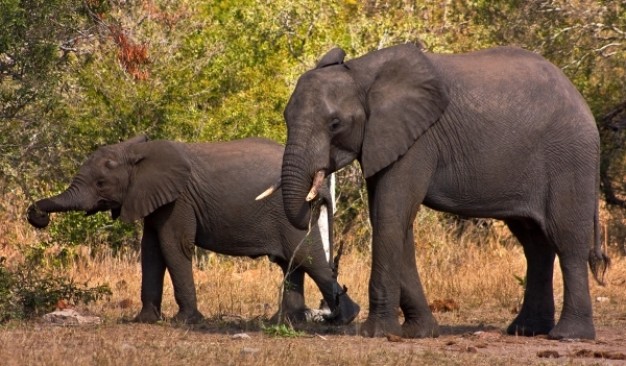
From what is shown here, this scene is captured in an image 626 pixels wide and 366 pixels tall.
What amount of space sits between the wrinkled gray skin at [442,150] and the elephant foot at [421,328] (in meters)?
0.01

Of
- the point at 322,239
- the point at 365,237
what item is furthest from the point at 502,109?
the point at 365,237

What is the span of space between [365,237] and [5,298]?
714cm

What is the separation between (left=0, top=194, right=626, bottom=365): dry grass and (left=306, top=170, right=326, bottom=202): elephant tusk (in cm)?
113

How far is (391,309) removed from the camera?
37.6ft

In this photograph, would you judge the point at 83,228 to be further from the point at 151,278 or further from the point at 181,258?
the point at 181,258

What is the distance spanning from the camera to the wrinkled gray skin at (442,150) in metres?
11.3

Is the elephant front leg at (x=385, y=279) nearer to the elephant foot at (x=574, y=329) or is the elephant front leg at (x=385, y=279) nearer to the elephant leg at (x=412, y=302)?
the elephant leg at (x=412, y=302)

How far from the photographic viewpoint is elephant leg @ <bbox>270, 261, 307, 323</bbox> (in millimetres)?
13461

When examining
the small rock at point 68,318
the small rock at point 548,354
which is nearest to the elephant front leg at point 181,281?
the small rock at point 68,318

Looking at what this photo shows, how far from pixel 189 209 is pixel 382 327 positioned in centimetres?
292

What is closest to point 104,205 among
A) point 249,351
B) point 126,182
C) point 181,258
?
point 126,182

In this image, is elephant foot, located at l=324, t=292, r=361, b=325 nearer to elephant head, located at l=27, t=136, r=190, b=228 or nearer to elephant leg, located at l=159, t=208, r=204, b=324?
elephant leg, located at l=159, t=208, r=204, b=324

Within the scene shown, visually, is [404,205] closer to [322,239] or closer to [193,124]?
[322,239]

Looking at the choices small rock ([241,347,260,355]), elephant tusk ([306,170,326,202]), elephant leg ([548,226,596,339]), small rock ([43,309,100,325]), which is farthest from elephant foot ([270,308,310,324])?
small rock ([241,347,260,355])
